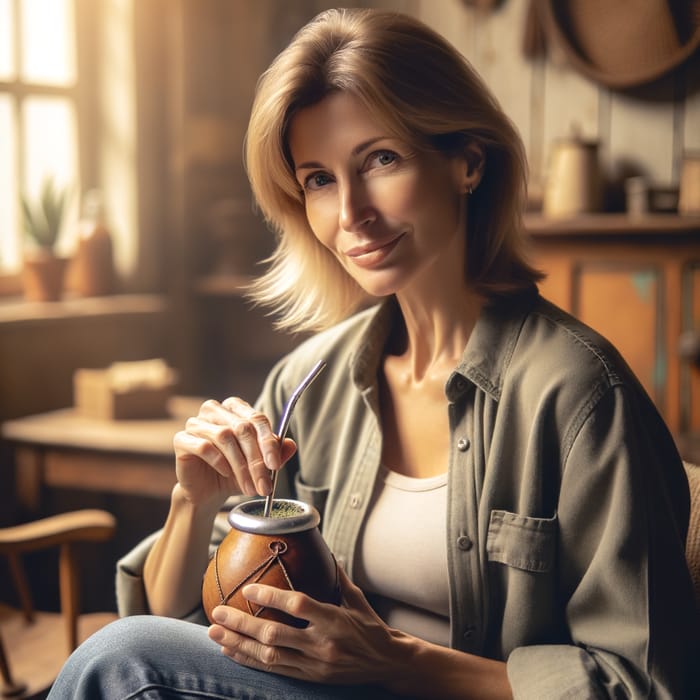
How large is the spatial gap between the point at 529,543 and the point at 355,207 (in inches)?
20.8

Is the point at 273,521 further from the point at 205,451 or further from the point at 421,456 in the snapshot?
the point at 421,456

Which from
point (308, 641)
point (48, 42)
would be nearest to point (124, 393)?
point (48, 42)

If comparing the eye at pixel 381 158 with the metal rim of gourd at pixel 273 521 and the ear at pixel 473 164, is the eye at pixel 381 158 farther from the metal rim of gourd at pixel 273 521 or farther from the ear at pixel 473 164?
the metal rim of gourd at pixel 273 521

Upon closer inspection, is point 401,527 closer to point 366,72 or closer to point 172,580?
point 172,580

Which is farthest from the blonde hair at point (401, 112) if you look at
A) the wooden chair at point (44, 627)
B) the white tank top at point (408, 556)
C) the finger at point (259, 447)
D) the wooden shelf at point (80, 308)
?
the wooden shelf at point (80, 308)

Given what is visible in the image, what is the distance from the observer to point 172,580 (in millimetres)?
1468

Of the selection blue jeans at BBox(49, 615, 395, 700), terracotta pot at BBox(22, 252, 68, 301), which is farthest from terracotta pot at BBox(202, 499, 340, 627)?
terracotta pot at BBox(22, 252, 68, 301)

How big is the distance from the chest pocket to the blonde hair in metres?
0.38

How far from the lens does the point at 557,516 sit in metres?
1.30

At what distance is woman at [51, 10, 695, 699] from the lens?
1219 millimetres

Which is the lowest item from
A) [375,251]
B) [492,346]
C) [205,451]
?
[205,451]

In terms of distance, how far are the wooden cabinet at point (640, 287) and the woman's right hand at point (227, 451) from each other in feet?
6.98

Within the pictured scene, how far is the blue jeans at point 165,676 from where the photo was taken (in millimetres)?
1211

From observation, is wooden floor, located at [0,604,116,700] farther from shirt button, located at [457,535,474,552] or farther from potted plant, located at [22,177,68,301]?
potted plant, located at [22,177,68,301]
